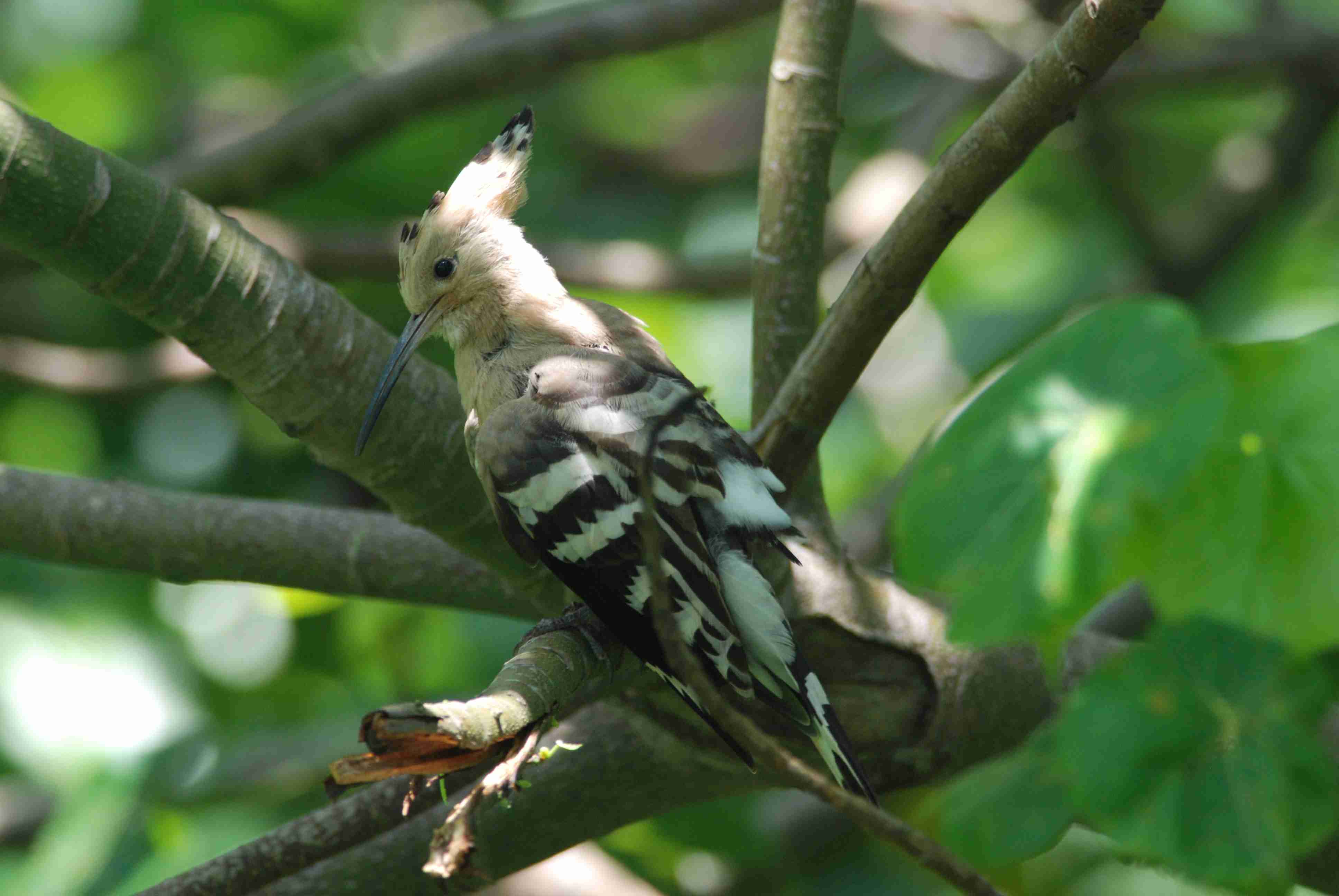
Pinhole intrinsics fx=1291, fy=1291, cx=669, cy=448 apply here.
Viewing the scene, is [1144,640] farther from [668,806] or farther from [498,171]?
[498,171]

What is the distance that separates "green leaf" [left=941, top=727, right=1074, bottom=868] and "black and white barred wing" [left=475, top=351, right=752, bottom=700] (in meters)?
0.37

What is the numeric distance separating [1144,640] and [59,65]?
3.90 meters

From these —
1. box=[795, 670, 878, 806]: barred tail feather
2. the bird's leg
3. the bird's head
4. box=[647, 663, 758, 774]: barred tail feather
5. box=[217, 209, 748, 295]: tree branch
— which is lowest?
box=[795, 670, 878, 806]: barred tail feather

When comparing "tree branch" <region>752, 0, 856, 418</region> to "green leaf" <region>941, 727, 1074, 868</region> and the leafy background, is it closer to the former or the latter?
the leafy background

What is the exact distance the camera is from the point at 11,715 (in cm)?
330

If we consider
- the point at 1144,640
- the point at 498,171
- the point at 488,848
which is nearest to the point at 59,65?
the point at 498,171

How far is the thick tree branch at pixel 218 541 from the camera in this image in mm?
2287

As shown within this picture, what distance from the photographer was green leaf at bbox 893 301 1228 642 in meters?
1.59

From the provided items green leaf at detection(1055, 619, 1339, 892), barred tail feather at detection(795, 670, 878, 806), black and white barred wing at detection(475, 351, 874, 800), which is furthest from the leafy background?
black and white barred wing at detection(475, 351, 874, 800)

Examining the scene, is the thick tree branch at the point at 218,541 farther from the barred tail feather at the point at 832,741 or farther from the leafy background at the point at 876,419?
the barred tail feather at the point at 832,741

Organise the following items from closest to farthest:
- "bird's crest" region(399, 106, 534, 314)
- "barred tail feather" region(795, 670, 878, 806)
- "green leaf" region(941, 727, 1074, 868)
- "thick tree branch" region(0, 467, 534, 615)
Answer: "green leaf" region(941, 727, 1074, 868), "barred tail feather" region(795, 670, 878, 806), "thick tree branch" region(0, 467, 534, 615), "bird's crest" region(399, 106, 534, 314)

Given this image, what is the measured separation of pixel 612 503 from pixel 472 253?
778mm

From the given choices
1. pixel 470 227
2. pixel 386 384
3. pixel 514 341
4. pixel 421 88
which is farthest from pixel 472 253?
pixel 421 88

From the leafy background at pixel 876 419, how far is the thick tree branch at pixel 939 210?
199mm
